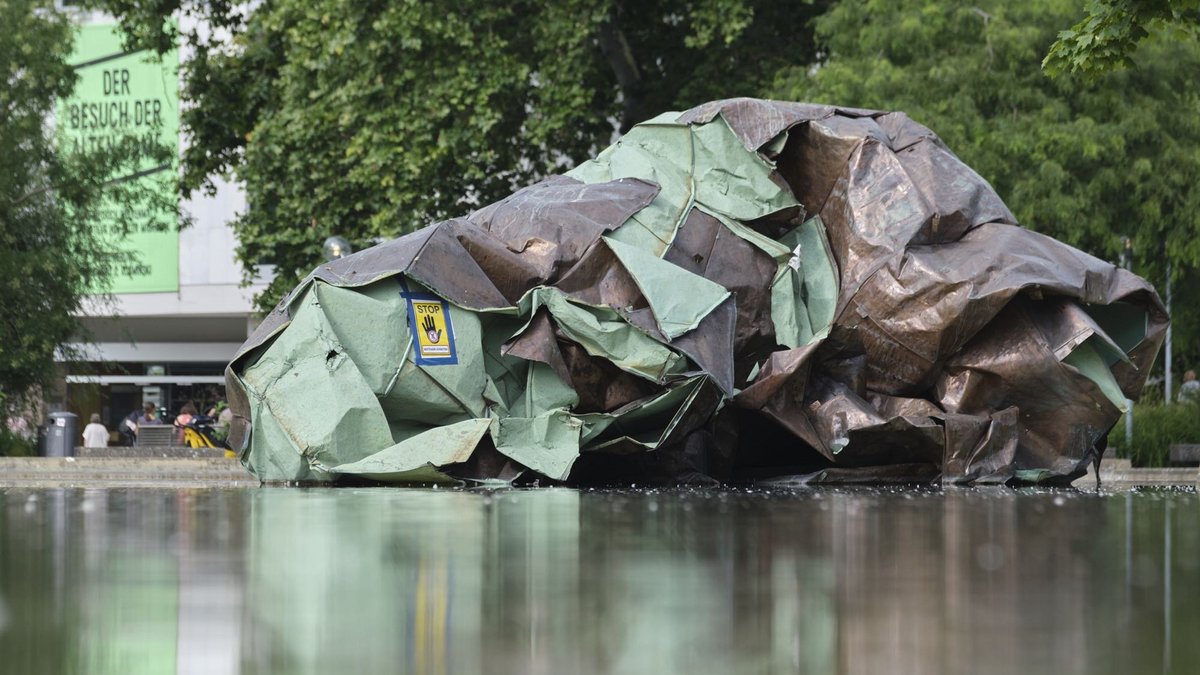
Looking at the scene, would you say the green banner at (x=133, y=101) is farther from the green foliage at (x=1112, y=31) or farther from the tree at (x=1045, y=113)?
the green foliage at (x=1112, y=31)

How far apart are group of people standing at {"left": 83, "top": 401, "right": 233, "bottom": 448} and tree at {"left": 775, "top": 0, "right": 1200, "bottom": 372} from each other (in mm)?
10823

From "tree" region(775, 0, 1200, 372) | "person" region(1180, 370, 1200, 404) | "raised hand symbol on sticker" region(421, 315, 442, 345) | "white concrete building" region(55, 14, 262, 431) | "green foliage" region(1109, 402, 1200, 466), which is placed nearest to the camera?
"raised hand symbol on sticker" region(421, 315, 442, 345)

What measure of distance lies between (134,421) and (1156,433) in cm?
2537

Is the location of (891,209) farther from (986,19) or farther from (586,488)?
(986,19)

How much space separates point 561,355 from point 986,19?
1193cm

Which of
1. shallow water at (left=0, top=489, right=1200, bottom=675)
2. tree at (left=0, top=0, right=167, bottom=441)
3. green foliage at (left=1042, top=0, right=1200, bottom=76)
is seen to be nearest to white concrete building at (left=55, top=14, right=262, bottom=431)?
tree at (left=0, top=0, right=167, bottom=441)

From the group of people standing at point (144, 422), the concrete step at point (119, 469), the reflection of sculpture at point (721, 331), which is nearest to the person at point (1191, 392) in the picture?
the reflection of sculpture at point (721, 331)

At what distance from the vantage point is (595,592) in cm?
387

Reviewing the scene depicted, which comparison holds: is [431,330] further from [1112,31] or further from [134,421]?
[134,421]

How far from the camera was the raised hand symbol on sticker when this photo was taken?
10141 mm

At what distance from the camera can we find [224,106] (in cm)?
2530

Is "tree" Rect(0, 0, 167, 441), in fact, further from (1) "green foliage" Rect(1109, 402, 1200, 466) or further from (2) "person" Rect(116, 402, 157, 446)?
(1) "green foliage" Rect(1109, 402, 1200, 466)

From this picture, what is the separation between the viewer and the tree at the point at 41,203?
22359 mm

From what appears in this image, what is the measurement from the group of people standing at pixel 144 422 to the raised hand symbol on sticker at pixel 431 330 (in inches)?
568
